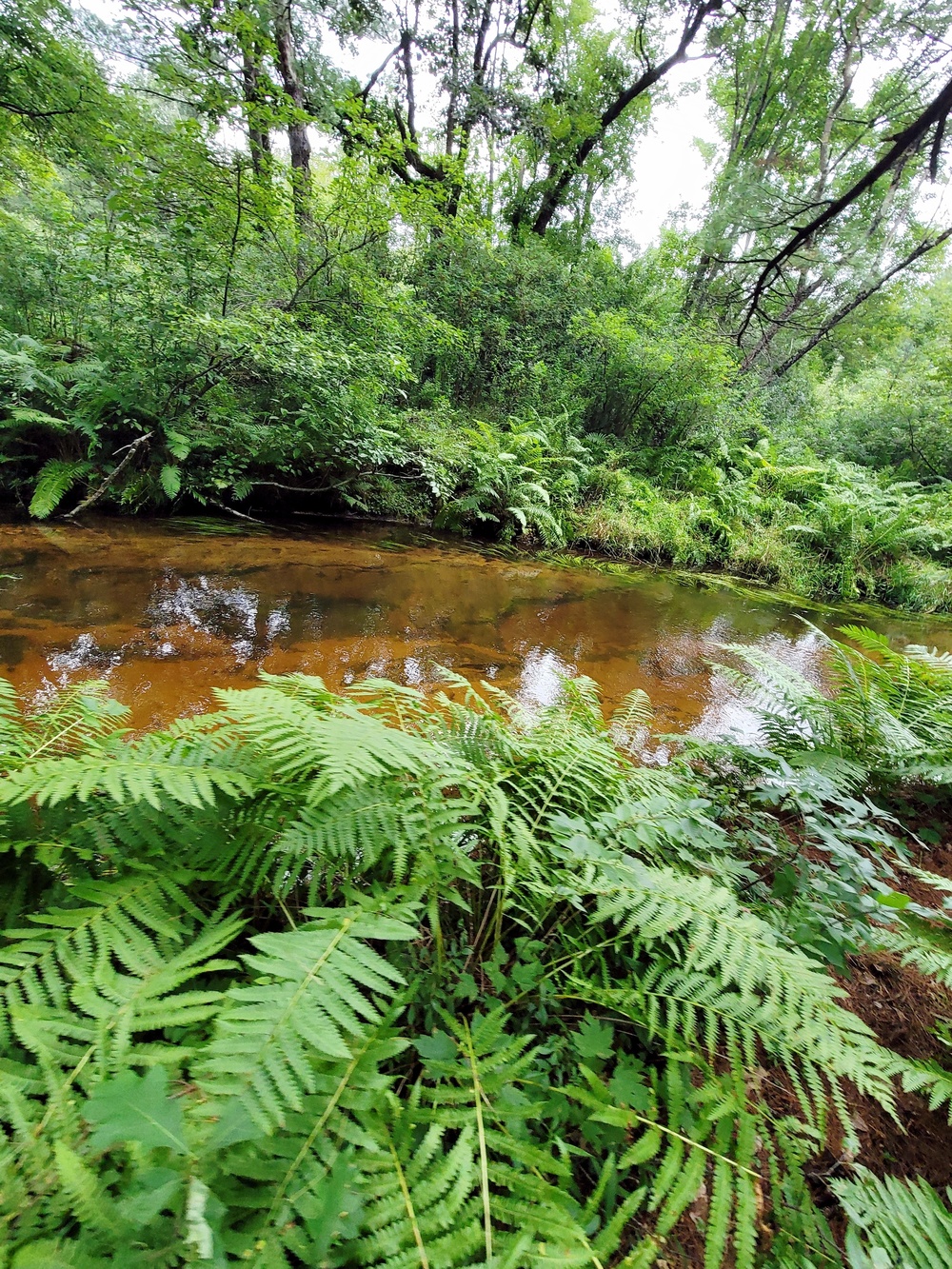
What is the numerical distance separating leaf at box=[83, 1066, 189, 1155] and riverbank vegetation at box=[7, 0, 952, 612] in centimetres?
386

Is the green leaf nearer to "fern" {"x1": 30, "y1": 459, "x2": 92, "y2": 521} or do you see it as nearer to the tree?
"fern" {"x1": 30, "y1": 459, "x2": 92, "y2": 521}

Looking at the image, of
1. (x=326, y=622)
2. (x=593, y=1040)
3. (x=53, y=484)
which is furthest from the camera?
(x=53, y=484)

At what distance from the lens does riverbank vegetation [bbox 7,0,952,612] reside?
4.79 m

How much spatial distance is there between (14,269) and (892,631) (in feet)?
37.7

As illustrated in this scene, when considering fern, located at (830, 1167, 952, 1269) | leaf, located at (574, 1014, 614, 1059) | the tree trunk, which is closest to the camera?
fern, located at (830, 1167, 952, 1269)

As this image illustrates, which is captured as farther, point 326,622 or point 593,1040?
point 326,622

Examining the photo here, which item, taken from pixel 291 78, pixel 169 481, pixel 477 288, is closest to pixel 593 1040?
pixel 169 481

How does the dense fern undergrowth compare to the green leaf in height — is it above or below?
below

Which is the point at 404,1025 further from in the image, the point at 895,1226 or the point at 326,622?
the point at 326,622

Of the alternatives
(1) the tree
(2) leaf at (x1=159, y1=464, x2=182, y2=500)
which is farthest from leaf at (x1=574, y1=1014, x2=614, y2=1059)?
(1) the tree

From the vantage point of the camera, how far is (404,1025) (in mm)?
1033

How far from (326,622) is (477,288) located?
Result: 8212 millimetres

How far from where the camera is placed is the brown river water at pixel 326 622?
2.89 metres

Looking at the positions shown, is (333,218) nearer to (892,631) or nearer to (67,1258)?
(67,1258)
